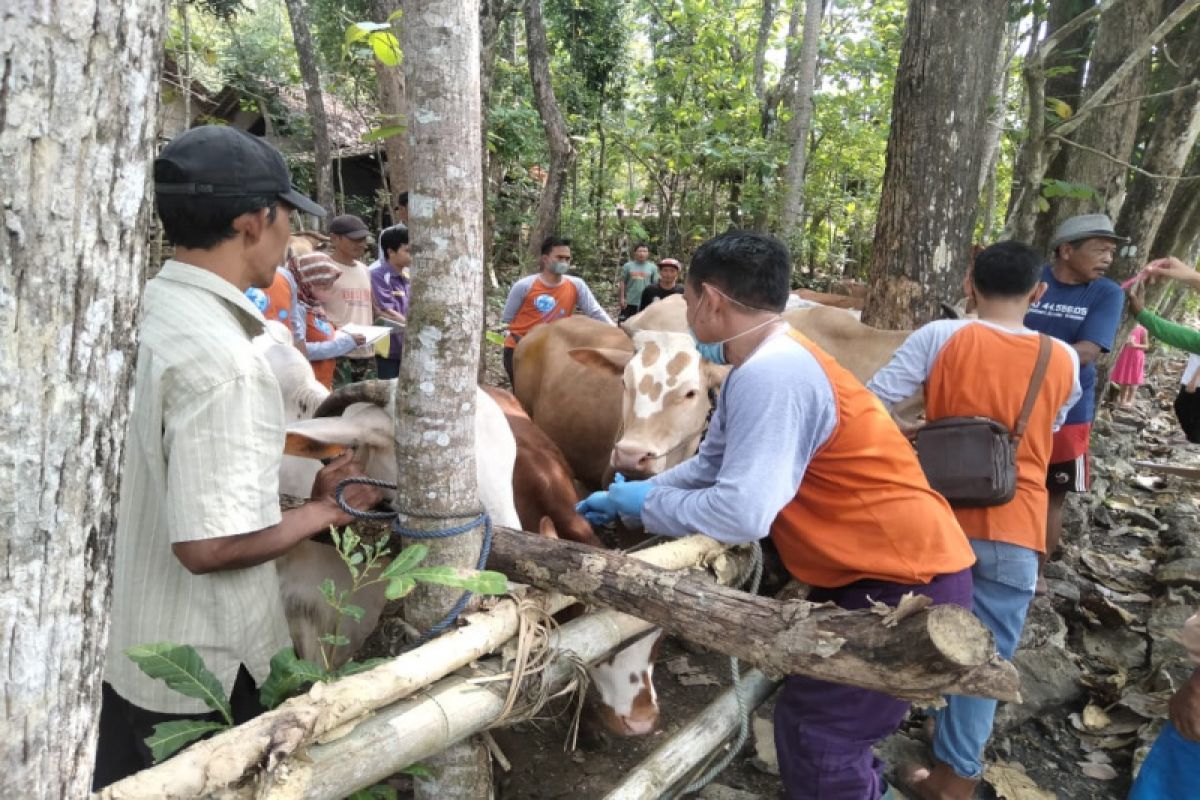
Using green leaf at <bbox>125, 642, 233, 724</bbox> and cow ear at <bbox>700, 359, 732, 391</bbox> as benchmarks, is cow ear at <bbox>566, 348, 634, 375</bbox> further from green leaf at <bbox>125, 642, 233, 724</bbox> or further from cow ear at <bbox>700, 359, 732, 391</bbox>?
green leaf at <bbox>125, 642, 233, 724</bbox>

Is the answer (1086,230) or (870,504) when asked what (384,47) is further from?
(1086,230)

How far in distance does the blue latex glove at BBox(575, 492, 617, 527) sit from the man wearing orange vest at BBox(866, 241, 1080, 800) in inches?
55.6

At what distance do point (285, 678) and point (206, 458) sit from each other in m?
0.52

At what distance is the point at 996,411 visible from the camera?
9.86 feet

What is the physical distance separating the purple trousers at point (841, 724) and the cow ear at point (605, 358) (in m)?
2.57

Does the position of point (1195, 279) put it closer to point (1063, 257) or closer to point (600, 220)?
point (1063, 257)

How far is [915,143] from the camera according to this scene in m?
4.24

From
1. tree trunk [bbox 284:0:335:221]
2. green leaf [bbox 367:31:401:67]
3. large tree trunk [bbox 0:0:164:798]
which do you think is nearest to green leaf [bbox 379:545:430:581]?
large tree trunk [bbox 0:0:164:798]

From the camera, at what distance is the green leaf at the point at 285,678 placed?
166 cm

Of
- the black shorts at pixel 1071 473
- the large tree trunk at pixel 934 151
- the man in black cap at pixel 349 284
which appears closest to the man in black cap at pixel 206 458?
the large tree trunk at pixel 934 151

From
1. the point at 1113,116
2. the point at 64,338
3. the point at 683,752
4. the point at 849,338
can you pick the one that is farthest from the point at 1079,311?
the point at 64,338

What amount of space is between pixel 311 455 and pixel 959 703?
8.60 feet

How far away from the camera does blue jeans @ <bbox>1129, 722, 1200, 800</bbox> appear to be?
97.7 inches

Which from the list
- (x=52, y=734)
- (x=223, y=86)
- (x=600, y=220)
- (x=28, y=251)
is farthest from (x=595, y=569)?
(x=223, y=86)
